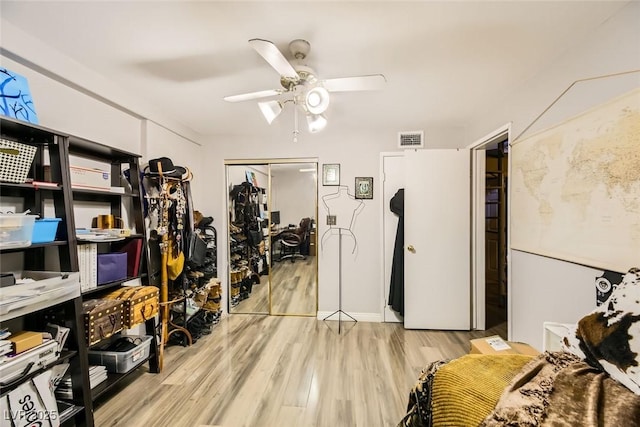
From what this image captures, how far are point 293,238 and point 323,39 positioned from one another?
253 cm

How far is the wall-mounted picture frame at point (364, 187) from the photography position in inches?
128

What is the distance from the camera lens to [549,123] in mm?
1769

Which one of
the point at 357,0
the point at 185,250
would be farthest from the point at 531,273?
the point at 185,250

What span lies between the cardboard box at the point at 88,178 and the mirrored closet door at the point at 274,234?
64.3 inches

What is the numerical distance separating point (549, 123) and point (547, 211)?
1.95 feet

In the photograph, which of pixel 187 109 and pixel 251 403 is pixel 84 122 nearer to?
pixel 187 109

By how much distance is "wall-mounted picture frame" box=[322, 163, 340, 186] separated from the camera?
3279 millimetres

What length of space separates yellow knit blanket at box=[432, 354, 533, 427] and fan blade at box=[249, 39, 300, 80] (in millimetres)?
1587

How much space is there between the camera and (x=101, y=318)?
66.0 inches

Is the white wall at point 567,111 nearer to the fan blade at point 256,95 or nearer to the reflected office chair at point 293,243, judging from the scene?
the fan blade at point 256,95

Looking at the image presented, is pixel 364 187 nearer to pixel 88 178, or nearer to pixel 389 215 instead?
pixel 389 215

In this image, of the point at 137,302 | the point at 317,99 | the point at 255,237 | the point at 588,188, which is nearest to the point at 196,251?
the point at 137,302

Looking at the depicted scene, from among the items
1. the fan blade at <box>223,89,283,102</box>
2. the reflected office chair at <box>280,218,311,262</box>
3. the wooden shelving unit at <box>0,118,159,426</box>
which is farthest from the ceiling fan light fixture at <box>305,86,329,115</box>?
the reflected office chair at <box>280,218,311,262</box>

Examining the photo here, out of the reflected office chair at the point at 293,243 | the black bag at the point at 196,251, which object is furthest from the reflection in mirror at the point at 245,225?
the black bag at the point at 196,251
